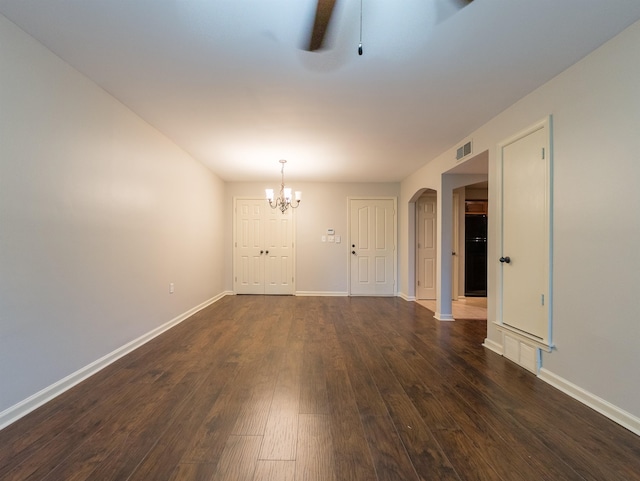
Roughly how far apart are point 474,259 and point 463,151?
3.56m

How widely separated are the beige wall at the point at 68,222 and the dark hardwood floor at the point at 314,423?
1.15 ft

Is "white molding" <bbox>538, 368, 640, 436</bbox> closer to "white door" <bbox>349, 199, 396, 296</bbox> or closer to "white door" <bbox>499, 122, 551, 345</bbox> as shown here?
"white door" <bbox>499, 122, 551, 345</bbox>

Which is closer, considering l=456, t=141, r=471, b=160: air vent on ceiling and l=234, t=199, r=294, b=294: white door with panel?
l=456, t=141, r=471, b=160: air vent on ceiling

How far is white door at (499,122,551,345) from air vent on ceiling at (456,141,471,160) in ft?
1.97

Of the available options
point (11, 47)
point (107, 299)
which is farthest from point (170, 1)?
point (107, 299)

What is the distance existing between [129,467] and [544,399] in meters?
2.59

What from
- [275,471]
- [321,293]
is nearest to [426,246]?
[321,293]

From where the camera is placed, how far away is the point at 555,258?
2260 millimetres

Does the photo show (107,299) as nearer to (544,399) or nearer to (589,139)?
(544,399)

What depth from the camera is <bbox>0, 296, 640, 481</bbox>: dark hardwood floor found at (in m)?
1.38

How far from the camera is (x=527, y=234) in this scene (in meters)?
2.55

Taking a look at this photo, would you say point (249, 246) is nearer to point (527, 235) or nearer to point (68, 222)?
point (68, 222)

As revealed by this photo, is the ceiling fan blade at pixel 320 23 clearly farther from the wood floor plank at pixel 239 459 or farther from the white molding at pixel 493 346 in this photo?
the white molding at pixel 493 346

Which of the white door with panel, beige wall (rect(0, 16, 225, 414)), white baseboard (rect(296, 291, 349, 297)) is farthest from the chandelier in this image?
white baseboard (rect(296, 291, 349, 297))
